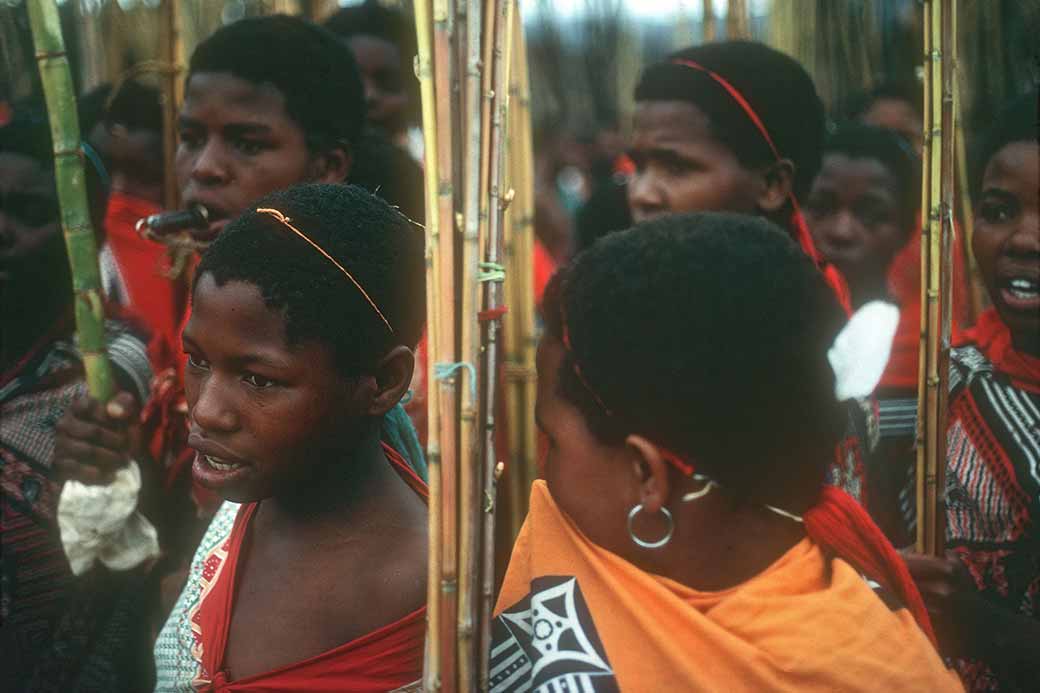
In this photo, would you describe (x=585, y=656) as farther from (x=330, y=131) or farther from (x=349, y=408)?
(x=330, y=131)

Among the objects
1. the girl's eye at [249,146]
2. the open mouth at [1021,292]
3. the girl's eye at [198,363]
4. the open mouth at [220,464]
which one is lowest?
the open mouth at [220,464]

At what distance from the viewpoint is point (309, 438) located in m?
1.49

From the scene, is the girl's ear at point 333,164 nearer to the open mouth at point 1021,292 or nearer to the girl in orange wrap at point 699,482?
the girl in orange wrap at point 699,482

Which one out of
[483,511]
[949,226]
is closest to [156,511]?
[483,511]

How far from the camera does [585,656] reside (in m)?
1.38

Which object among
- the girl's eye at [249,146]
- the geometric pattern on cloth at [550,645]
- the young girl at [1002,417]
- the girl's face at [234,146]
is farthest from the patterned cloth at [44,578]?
the young girl at [1002,417]

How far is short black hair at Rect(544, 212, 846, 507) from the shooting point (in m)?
1.30

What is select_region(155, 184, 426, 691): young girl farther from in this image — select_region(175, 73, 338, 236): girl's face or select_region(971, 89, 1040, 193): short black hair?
select_region(971, 89, 1040, 193): short black hair

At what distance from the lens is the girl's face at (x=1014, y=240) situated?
215 cm

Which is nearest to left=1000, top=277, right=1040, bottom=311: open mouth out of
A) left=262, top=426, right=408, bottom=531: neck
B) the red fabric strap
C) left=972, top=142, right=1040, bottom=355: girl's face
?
left=972, top=142, right=1040, bottom=355: girl's face

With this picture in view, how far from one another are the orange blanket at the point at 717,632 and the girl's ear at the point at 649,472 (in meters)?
0.11

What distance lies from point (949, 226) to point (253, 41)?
1.54 metres

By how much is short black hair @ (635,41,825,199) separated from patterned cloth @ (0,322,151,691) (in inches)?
57.0

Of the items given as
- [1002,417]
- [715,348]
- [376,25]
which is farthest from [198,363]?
[376,25]
